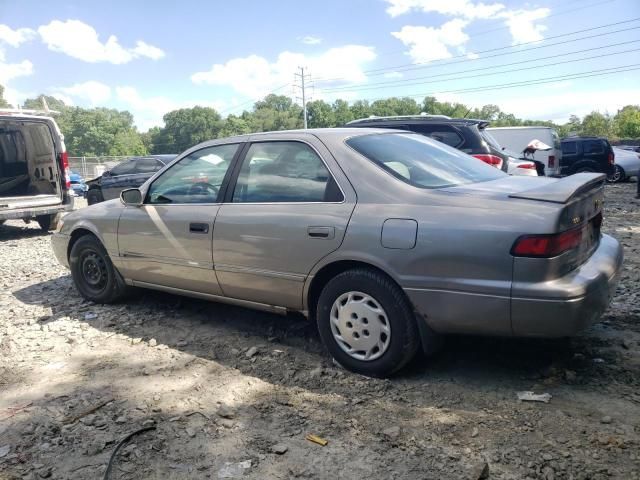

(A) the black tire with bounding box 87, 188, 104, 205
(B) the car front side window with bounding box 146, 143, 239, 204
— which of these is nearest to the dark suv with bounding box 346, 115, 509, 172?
(B) the car front side window with bounding box 146, 143, 239, 204

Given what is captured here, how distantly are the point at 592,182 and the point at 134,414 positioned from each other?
3.02m

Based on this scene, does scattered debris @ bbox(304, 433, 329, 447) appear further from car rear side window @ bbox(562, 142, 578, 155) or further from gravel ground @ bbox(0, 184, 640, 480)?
car rear side window @ bbox(562, 142, 578, 155)

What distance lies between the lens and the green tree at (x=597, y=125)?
221 feet

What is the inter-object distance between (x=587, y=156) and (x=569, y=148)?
63cm

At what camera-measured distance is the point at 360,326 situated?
3.14 meters

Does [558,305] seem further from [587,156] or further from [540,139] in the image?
[587,156]

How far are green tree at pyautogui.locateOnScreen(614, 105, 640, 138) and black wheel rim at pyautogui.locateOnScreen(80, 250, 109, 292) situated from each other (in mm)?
68646

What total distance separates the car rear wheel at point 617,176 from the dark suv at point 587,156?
0.56m

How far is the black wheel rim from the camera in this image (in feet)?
15.9

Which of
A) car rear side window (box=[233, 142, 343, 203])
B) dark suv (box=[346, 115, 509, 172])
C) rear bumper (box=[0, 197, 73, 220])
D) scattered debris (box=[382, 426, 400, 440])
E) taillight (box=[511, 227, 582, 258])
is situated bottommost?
scattered debris (box=[382, 426, 400, 440])

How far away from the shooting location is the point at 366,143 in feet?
11.4

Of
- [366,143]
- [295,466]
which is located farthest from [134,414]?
[366,143]

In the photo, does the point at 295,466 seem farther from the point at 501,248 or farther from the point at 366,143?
the point at 366,143

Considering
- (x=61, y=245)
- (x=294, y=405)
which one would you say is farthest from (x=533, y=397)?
(x=61, y=245)
